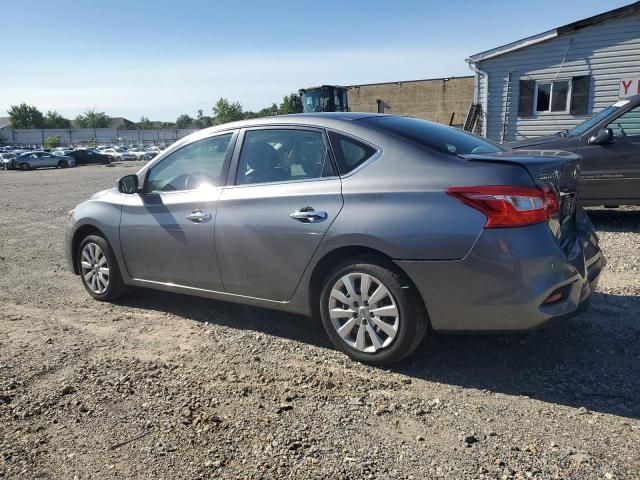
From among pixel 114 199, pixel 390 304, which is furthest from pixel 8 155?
pixel 390 304

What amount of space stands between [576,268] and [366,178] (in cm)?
139

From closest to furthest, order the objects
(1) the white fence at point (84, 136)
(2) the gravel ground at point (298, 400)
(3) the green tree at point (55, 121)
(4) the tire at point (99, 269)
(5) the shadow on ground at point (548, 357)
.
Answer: (2) the gravel ground at point (298, 400), (5) the shadow on ground at point (548, 357), (4) the tire at point (99, 269), (1) the white fence at point (84, 136), (3) the green tree at point (55, 121)

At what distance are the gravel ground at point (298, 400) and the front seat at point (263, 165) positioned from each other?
4.08 ft

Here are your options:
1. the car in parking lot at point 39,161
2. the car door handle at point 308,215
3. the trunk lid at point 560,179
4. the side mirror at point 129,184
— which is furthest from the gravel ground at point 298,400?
the car in parking lot at point 39,161

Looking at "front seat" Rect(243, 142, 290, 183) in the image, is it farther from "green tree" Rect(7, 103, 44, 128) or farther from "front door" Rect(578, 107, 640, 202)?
"green tree" Rect(7, 103, 44, 128)

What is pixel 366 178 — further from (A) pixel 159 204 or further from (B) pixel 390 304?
(A) pixel 159 204

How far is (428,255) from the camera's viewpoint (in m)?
3.12

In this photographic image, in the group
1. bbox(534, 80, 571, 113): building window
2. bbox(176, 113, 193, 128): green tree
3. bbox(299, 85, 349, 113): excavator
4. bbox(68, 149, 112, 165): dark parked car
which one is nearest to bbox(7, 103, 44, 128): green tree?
bbox(176, 113, 193, 128): green tree

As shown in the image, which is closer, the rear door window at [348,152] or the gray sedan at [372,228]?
the gray sedan at [372,228]

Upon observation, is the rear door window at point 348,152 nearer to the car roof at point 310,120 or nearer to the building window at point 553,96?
the car roof at point 310,120

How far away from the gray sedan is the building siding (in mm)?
13332

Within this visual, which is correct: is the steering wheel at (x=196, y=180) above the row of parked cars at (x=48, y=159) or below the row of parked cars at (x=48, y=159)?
above

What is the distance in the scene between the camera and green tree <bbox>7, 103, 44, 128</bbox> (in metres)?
104

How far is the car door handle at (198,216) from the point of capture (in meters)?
4.08
